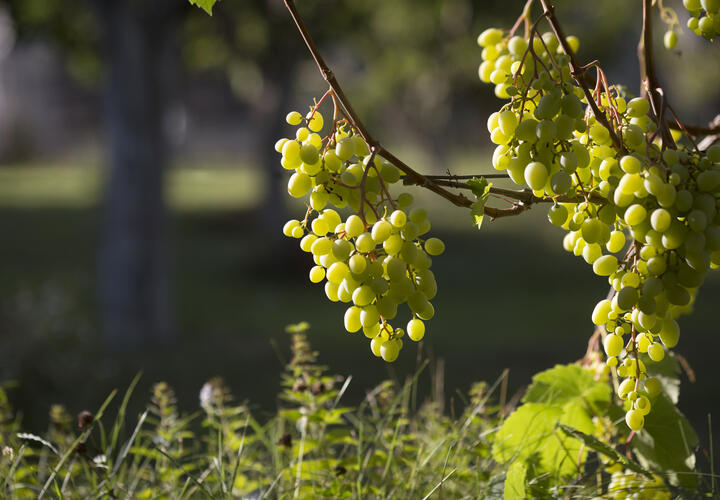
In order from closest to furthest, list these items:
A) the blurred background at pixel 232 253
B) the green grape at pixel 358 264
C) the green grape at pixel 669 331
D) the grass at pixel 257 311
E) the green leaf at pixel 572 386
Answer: the green grape at pixel 358 264 → the green grape at pixel 669 331 → the green leaf at pixel 572 386 → the grass at pixel 257 311 → the blurred background at pixel 232 253

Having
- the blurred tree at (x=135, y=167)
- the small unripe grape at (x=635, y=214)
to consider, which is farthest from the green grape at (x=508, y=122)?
the blurred tree at (x=135, y=167)

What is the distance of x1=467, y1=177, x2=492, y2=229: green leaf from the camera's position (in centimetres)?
114

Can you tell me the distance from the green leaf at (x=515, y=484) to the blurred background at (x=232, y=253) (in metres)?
0.44

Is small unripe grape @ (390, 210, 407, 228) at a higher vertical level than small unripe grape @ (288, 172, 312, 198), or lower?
lower

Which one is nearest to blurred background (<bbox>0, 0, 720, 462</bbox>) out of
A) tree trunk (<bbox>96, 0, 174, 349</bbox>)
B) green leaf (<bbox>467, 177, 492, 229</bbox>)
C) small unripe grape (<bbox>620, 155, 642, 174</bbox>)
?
tree trunk (<bbox>96, 0, 174, 349</bbox>)

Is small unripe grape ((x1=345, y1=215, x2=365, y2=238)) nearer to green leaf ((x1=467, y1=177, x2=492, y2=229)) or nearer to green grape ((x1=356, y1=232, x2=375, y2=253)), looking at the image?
green grape ((x1=356, y1=232, x2=375, y2=253))

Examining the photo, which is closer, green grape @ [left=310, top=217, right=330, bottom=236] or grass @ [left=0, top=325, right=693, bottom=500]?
green grape @ [left=310, top=217, right=330, bottom=236]

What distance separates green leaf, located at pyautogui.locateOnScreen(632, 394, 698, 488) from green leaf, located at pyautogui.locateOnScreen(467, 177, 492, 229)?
0.67 meters

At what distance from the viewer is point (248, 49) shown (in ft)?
32.7

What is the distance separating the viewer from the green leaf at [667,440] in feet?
5.14

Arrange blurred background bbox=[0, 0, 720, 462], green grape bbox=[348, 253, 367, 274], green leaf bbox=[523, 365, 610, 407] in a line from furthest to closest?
blurred background bbox=[0, 0, 720, 462]
green leaf bbox=[523, 365, 610, 407]
green grape bbox=[348, 253, 367, 274]

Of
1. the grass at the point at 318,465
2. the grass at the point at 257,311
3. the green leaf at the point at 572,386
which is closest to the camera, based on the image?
the grass at the point at 318,465

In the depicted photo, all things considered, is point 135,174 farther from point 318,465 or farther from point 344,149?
point 344,149

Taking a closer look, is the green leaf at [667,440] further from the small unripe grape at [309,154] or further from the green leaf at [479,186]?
the small unripe grape at [309,154]
